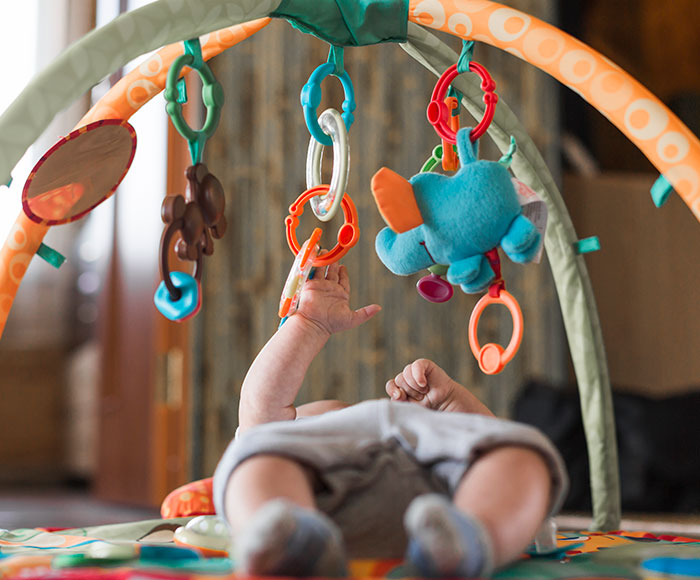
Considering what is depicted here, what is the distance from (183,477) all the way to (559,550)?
134 centimetres

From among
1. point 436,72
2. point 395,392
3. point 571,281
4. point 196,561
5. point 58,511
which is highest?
point 436,72

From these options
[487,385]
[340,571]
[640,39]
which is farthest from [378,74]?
[340,571]

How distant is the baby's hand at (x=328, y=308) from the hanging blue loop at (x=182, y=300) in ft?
0.32

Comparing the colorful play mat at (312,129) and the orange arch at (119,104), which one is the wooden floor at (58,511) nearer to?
the orange arch at (119,104)

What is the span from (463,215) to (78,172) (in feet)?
1.06

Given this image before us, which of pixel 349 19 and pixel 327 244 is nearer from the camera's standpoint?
pixel 349 19

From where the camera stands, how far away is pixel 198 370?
1894 mm

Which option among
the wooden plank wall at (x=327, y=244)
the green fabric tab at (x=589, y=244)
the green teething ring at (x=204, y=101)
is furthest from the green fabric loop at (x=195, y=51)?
the wooden plank wall at (x=327, y=244)

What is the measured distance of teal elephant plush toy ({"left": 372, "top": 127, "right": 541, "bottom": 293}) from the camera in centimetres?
60

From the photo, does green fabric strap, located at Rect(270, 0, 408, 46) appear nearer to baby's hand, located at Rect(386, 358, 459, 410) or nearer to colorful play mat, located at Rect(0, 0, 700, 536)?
colorful play mat, located at Rect(0, 0, 700, 536)

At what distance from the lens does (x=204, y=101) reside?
2.17 ft

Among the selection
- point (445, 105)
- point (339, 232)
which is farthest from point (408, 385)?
point (445, 105)

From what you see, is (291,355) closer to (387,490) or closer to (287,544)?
(387,490)

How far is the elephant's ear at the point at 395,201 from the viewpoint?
0.59m
